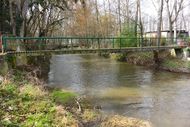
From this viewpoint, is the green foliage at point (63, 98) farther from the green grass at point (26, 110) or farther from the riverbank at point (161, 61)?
the riverbank at point (161, 61)

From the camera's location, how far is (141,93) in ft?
62.5

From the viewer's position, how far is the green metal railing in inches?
834

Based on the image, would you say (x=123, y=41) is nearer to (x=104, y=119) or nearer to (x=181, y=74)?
(x=181, y=74)

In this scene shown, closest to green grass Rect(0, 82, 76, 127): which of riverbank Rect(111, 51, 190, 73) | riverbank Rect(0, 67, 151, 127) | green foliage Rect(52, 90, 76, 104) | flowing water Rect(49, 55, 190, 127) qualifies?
riverbank Rect(0, 67, 151, 127)

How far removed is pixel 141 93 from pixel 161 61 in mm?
13804

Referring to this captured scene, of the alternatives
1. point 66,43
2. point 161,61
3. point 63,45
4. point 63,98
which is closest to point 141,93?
point 63,98

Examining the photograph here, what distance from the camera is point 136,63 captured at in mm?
35750

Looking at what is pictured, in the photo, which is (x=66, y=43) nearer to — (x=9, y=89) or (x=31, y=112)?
(x=9, y=89)

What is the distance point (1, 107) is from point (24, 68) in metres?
10.8

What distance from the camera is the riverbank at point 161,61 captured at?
2910 centimetres

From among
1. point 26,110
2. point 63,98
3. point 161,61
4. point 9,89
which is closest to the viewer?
point 26,110

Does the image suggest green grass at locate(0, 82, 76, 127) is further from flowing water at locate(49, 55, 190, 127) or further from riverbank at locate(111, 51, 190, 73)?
riverbank at locate(111, 51, 190, 73)

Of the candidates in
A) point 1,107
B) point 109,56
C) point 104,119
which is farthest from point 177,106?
point 109,56

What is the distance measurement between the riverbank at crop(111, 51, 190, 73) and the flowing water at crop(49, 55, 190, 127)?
50.8 inches
